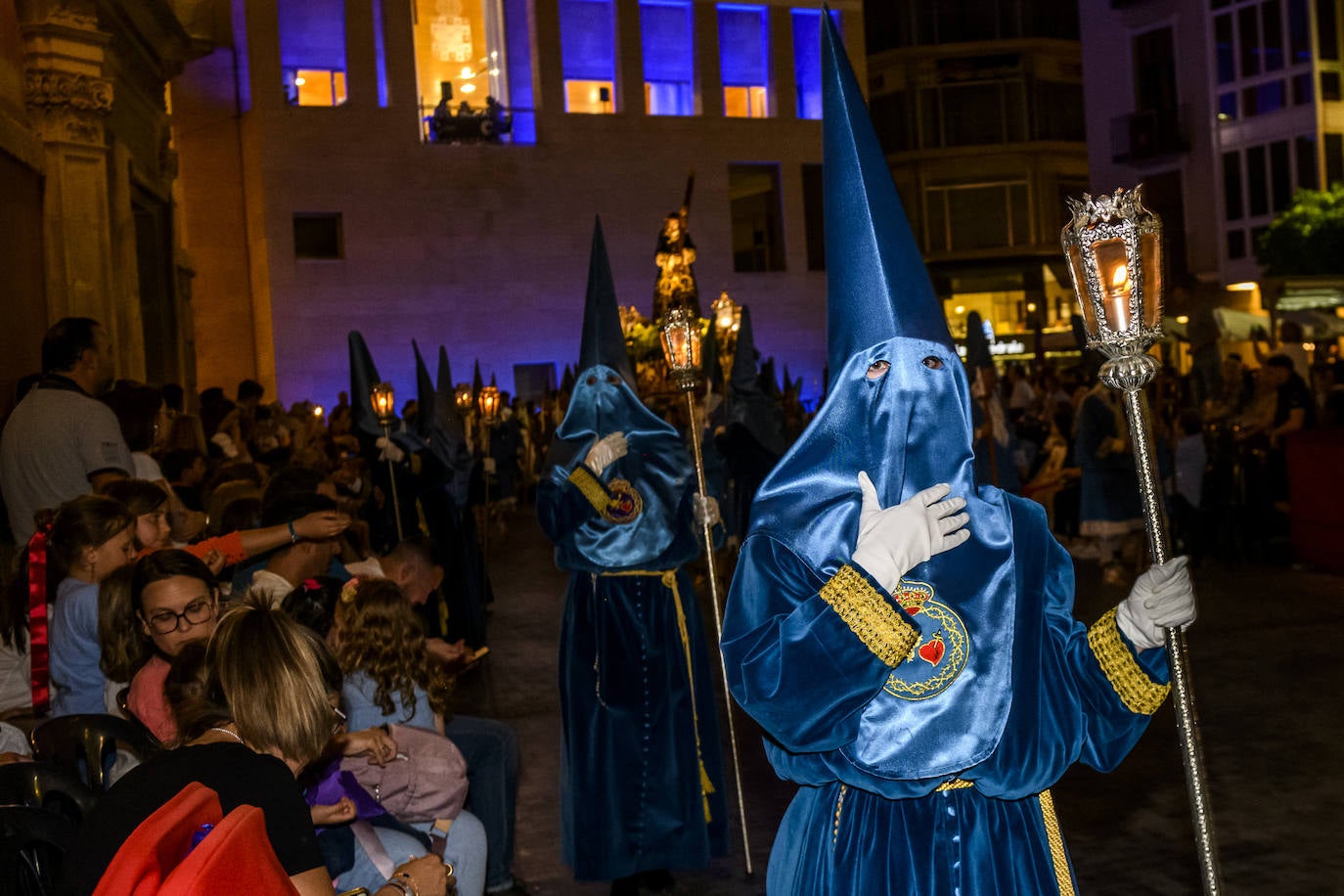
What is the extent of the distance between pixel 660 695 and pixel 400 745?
153 cm

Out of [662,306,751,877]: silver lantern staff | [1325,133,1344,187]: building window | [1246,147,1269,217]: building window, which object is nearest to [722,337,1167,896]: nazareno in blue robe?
[662,306,751,877]: silver lantern staff

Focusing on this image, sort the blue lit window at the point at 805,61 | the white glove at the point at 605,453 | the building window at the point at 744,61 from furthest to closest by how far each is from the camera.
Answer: the blue lit window at the point at 805,61 → the building window at the point at 744,61 → the white glove at the point at 605,453

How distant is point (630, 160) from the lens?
31.6 metres

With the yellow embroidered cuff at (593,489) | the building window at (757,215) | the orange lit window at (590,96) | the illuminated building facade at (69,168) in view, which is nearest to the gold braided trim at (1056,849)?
the yellow embroidered cuff at (593,489)

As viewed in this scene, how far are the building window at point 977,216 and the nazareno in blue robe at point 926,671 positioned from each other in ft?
130

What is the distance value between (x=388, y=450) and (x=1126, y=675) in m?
8.82

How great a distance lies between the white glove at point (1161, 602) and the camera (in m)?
2.72

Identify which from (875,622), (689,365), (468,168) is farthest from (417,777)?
(468,168)

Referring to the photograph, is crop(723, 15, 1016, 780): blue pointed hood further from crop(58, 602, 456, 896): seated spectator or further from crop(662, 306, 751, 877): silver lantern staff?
crop(662, 306, 751, 877): silver lantern staff

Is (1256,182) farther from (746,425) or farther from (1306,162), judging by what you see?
(746,425)

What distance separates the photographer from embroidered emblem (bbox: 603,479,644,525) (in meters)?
6.04

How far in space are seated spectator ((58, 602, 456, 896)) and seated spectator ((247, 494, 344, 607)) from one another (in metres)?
2.06

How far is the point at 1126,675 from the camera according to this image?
286 centimetres

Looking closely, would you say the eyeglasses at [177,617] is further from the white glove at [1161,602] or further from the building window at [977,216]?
the building window at [977,216]
